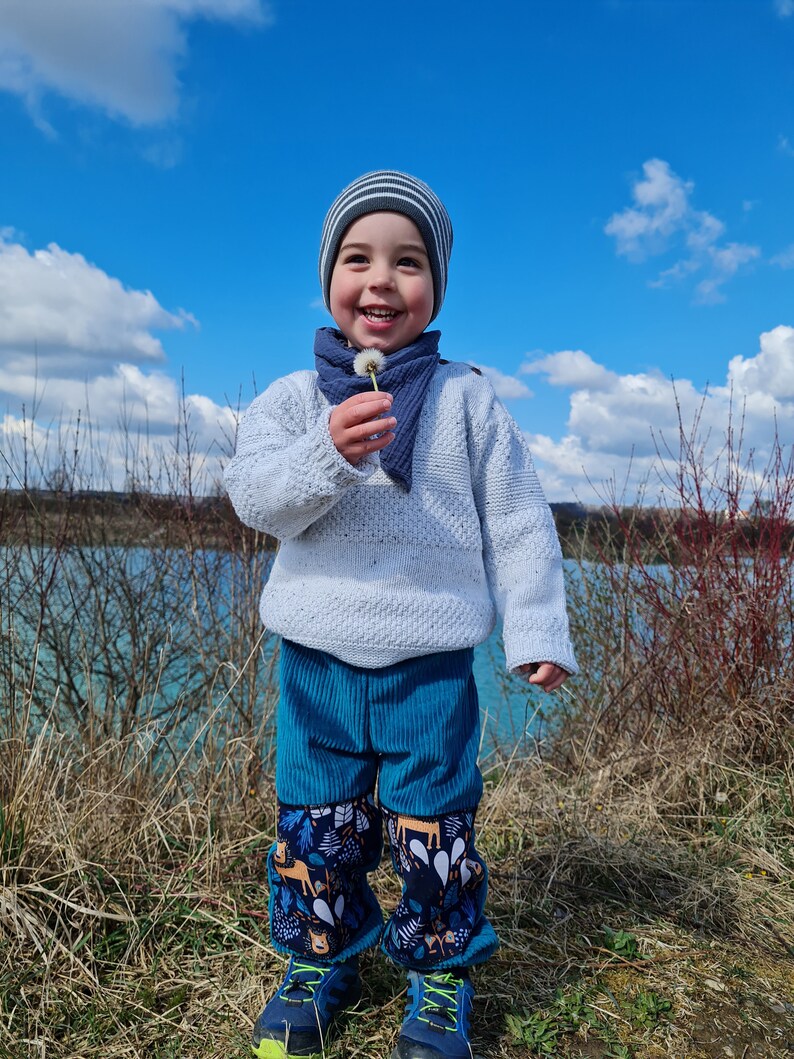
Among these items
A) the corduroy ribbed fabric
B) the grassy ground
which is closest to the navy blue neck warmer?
the corduroy ribbed fabric

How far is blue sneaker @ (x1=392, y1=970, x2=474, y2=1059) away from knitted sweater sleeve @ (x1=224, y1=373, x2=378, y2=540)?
3.19 feet

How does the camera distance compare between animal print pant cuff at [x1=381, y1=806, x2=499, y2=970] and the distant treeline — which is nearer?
animal print pant cuff at [x1=381, y1=806, x2=499, y2=970]

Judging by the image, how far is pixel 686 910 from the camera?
2.22m

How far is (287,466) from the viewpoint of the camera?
1.43 m

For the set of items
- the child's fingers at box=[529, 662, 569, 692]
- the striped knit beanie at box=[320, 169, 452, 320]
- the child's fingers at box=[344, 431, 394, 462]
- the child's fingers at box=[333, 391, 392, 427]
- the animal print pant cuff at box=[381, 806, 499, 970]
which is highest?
the striped knit beanie at box=[320, 169, 452, 320]

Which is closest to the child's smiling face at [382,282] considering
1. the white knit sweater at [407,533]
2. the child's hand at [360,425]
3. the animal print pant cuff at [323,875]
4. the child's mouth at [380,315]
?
the child's mouth at [380,315]

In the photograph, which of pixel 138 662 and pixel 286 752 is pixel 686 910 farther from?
pixel 138 662

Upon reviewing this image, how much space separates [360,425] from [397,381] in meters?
0.26

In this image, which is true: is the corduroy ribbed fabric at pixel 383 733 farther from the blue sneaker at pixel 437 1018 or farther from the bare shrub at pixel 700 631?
the bare shrub at pixel 700 631

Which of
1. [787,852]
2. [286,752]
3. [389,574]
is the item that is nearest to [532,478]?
[389,574]

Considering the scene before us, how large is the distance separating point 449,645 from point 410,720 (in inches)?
6.7

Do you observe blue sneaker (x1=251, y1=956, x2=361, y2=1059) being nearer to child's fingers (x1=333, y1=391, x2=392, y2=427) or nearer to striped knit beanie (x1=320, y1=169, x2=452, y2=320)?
child's fingers (x1=333, y1=391, x2=392, y2=427)

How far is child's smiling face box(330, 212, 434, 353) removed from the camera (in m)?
1.58

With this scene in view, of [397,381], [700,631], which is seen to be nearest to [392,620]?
[397,381]
